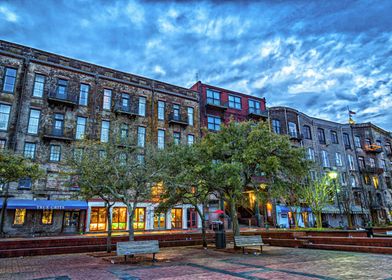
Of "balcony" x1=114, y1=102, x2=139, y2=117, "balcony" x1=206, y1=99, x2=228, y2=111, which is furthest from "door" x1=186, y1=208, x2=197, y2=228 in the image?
"balcony" x1=206, y1=99, x2=228, y2=111

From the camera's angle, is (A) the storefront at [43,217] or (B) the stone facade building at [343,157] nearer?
(A) the storefront at [43,217]

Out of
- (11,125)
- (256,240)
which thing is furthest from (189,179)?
(11,125)

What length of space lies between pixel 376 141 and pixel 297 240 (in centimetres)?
4177

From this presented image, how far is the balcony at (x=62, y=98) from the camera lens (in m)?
27.2

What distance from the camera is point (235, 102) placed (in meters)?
40.2

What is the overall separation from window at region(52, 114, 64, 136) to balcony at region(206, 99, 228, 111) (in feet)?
57.4

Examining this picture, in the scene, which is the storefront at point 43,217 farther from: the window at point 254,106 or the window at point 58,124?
the window at point 254,106

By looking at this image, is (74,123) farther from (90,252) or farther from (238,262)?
(238,262)

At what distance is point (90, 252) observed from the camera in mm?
15570

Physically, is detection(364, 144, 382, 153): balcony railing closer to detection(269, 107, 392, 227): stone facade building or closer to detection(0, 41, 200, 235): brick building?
detection(269, 107, 392, 227): stone facade building

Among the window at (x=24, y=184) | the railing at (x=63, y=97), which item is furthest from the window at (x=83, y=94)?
the window at (x=24, y=184)

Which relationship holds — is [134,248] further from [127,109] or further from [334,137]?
[334,137]

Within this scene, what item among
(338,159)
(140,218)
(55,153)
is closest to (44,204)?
(55,153)

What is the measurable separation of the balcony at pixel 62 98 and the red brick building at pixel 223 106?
15.4 meters
